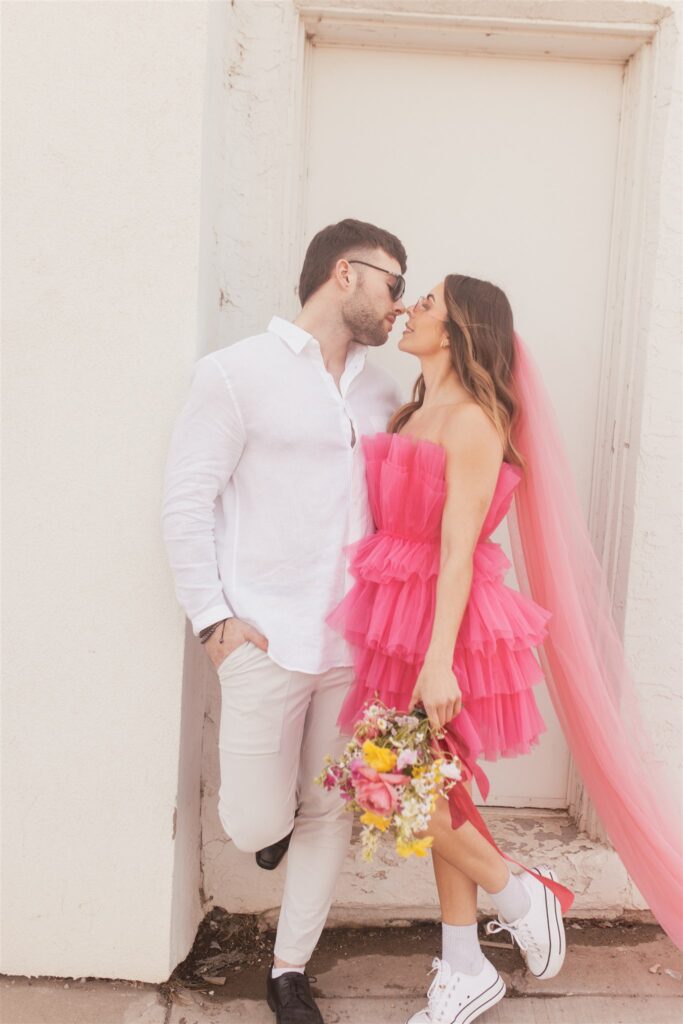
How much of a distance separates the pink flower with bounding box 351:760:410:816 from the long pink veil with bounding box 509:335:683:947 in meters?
0.84

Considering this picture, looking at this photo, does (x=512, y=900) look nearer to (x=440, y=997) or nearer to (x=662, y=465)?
(x=440, y=997)

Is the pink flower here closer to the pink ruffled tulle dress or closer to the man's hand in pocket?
the pink ruffled tulle dress

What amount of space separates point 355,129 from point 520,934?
109 inches

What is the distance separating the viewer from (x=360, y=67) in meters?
3.31

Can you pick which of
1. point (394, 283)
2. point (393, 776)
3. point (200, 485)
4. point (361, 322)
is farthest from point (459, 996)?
point (394, 283)

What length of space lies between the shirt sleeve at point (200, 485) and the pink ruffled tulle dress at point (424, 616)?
1.26ft

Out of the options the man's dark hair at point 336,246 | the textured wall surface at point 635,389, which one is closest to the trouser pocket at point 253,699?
the textured wall surface at point 635,389

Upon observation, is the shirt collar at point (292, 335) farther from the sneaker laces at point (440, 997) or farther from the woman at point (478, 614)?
the sneaker laces at point (440, 997)

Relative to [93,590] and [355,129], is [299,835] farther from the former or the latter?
[355,129]

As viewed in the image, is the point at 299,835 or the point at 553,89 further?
the point at 553,89

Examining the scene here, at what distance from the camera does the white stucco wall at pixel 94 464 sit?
8.93 ft

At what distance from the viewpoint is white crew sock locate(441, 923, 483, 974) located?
2.78 m

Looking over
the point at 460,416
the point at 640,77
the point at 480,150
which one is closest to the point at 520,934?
the point at 460,416

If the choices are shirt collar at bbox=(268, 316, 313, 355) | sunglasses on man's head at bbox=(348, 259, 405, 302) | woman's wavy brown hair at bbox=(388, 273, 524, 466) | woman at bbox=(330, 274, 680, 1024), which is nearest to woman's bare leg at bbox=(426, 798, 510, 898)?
woman at bbox=(330, 274, 680, 1024)
